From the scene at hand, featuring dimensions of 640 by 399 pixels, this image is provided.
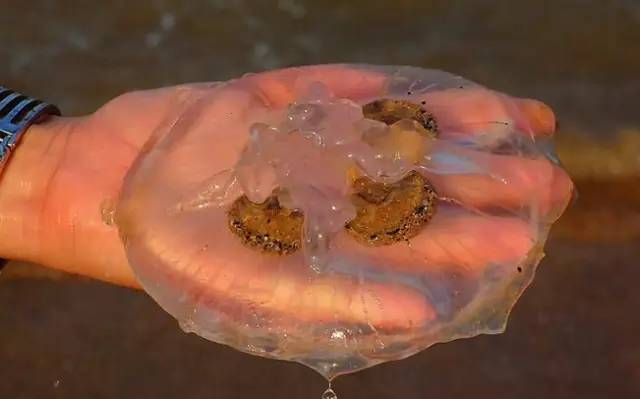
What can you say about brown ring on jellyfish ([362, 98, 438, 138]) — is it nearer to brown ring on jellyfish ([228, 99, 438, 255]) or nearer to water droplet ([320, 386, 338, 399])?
brown ring on jellyfish ([228, 99, 438, 255])

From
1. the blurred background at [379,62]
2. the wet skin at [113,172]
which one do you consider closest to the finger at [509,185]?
the wet skin at [113,172]

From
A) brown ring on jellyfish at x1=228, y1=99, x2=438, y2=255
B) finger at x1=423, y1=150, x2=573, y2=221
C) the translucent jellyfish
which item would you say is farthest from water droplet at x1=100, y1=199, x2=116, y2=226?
finger at x1=423, y1=150, x2=573, y2=221

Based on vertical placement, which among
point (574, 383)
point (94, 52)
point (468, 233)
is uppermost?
point (468, 233)

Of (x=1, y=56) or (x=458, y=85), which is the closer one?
(x=458, y=85)

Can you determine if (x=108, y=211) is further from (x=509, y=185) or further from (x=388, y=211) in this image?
(x=509, y=185)

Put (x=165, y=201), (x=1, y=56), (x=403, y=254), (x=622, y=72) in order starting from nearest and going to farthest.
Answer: (x=403, y=254), (x=165, y=201), (x=622, y=72), (x=1, y=56)

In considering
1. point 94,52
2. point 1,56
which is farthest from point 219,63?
point 1,56

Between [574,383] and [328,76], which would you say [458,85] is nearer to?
[328,76]
